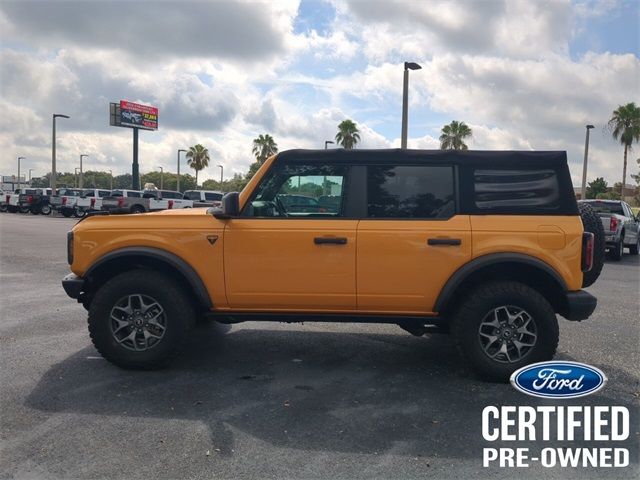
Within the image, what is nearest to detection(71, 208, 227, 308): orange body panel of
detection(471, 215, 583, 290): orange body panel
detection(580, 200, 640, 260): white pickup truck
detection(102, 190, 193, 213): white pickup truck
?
detection(471, 215, 583, 290): orange body panel

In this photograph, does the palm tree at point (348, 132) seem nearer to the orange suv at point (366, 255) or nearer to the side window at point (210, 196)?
the side window at point (210, 196)

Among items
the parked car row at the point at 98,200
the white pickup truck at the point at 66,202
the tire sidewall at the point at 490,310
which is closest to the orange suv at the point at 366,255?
the tire sidewall at the point at 490,310

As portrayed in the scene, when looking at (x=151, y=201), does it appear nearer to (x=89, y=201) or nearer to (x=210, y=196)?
(x=210, y=196)

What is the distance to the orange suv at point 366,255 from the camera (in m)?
4.35

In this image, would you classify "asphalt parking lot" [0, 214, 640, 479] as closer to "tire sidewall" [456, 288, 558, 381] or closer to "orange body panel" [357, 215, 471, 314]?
"tire sidewall" [456, 288, 558, 381]

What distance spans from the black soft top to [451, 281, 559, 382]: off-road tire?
3.50ft

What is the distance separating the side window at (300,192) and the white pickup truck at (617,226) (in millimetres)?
10305

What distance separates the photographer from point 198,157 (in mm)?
73000

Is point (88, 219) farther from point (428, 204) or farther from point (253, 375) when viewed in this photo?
point (428, 204)

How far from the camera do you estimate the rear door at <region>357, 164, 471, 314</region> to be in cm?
436

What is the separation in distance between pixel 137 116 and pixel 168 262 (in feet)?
171

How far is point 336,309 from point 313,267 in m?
0.43

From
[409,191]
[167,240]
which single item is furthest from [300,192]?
[167,240]

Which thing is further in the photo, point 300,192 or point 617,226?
point 617,226
